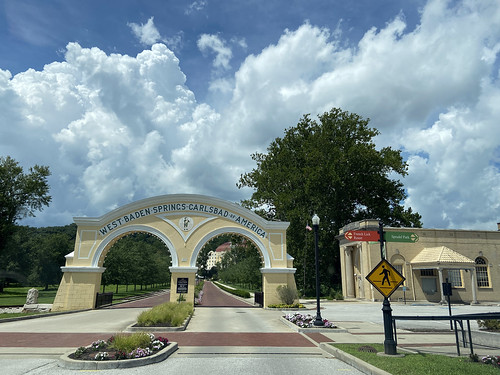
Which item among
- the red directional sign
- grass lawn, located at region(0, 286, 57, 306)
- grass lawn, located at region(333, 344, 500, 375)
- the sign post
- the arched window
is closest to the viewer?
grass lawn, located at region(333, 344, 500, 375)

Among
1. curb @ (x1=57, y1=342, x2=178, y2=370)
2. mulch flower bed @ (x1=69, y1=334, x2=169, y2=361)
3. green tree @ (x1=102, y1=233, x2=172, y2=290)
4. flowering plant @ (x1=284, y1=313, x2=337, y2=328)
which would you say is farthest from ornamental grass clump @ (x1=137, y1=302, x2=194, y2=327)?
green tree @ (x1=102, y1=233, x2=172, y2=290)

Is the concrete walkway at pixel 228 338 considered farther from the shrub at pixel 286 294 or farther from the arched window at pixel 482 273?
the arched window at pixel 482 273

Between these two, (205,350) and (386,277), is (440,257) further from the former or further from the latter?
(205,350)

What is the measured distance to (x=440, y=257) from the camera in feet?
104

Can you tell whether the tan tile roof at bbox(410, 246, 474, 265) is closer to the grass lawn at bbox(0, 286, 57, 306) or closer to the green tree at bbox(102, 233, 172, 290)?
the green tree at bbox(102, 233, 172, 290)

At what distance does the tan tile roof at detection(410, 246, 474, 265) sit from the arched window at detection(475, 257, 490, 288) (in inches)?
72.4

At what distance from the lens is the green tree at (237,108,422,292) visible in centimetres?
3897

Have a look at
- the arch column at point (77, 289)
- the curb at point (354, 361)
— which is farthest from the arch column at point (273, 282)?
the curb at point (354, 361)

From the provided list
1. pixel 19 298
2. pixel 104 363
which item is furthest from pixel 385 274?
pixel 19 298

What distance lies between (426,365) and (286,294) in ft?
56.4

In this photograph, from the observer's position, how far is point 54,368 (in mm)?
7676

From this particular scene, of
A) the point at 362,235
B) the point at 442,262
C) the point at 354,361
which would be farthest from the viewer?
the point at 442,262

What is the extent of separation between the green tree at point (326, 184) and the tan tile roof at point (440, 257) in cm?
903

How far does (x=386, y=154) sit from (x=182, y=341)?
3804 cm
